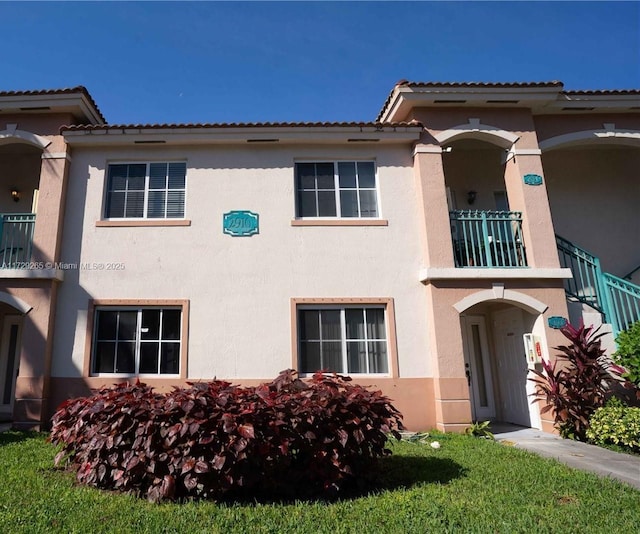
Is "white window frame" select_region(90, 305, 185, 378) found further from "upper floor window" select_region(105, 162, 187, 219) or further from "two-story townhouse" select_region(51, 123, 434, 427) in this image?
"upper floor window" select_region(105, 162, 187, 219)

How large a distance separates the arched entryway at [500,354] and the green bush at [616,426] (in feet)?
4.05

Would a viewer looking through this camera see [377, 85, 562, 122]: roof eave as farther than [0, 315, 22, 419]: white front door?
No

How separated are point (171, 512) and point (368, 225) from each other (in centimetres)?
673

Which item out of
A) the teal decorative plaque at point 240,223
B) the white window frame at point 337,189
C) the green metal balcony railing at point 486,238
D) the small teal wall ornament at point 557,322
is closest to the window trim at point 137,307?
the teal decorative plaque at point 240,223

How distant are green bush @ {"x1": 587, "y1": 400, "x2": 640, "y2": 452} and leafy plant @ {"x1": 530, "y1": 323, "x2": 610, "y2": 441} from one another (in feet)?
0.75

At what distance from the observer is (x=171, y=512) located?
4203 millimetres

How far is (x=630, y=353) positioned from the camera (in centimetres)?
822

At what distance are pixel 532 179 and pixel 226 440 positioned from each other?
8485 millimetres

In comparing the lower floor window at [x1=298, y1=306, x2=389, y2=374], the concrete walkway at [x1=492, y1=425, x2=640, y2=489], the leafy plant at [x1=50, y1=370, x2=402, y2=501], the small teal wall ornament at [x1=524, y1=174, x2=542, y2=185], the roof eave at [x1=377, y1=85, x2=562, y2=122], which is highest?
the roof eave at [x1=377, y1=85, x2=562, y2=122]

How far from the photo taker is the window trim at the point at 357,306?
29.0ft

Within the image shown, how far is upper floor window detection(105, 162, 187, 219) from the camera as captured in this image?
9.74 metres

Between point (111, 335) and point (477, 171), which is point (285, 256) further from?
point (477, 171)

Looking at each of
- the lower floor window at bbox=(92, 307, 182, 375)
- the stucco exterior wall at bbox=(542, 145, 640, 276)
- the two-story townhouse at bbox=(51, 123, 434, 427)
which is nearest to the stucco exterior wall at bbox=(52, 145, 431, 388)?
the two-story townhouse at bbox=(51, 123, 434, 427)

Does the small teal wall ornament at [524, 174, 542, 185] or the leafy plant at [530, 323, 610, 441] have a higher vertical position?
the small teal wall ornament at [524, 174, 542, 185]
